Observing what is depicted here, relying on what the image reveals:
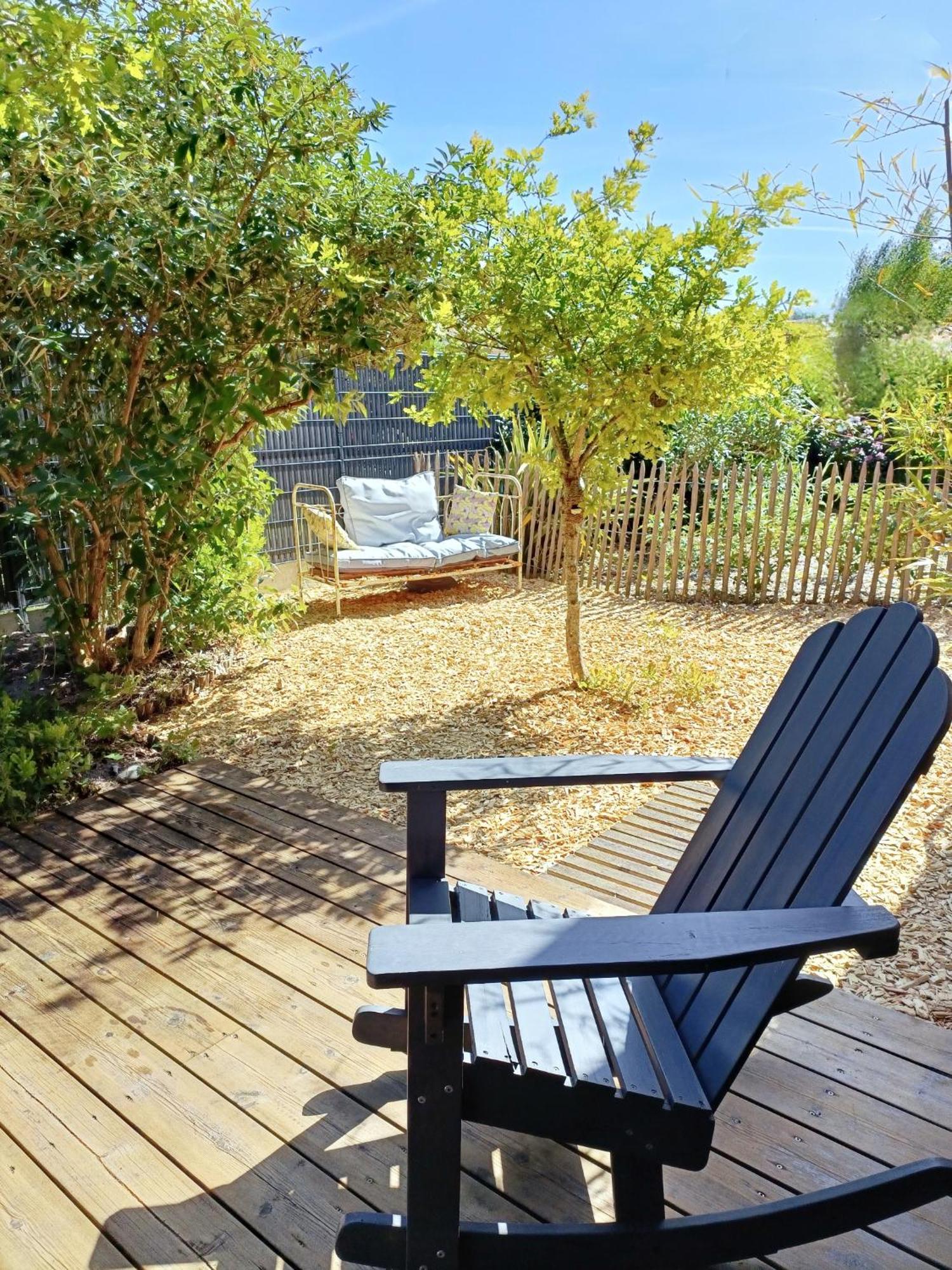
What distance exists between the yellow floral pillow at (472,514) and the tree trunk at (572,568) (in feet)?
8.94

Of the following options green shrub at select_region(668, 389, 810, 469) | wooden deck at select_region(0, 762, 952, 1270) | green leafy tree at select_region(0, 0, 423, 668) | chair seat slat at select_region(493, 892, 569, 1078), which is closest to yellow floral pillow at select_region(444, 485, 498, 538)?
green shrub at select_region(668, 389, 810, 469)

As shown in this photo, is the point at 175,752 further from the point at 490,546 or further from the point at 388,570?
the point at 490,546

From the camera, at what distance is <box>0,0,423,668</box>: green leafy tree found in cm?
311

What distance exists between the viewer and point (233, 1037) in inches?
82.0

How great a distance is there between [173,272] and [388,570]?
3.46 meters

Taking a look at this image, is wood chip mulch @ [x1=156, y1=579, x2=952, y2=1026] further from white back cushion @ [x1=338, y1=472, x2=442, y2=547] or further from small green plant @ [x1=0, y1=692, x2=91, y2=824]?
small green plant @ [x1=0, y1=692, x2=91, y2=824]

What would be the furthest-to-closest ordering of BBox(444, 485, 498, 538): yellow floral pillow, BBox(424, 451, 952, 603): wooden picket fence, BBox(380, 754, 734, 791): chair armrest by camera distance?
BBox(444, 485, 498, 538): yellow floral pillow → BBox(424, 451, 952, 603): wooden picket fence → BBox(380, 754, 734, 791): chair armrest

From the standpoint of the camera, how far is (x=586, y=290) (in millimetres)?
4027

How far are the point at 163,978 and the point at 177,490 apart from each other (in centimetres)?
230

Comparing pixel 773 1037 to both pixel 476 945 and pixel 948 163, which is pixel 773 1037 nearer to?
pixel 476 945

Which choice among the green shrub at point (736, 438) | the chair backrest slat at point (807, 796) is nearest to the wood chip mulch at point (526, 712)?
the chair backrest slat at point (807, 796)

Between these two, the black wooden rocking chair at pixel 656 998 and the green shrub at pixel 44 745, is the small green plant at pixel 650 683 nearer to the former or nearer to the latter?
the green shrub at pixel 44 745

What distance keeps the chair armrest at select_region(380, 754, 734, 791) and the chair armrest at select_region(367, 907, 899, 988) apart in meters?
0.46

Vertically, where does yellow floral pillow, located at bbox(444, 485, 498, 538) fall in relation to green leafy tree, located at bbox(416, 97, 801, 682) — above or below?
below
